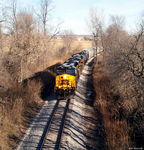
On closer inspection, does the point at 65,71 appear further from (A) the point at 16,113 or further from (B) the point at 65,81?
(A) the point at 16,113

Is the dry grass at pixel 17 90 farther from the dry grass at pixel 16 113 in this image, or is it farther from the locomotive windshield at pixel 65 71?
the locomotive windshield at pixel 65 71

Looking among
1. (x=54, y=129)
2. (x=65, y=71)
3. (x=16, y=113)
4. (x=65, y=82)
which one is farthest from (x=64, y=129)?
(x=65, y=71)

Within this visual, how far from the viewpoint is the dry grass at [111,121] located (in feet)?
28.6

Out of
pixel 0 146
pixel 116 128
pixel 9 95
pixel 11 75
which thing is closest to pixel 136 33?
pixel 116 128

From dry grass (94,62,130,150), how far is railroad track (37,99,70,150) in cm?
271

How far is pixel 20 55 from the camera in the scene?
21.9m

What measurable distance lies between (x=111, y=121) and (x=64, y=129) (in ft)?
10.1

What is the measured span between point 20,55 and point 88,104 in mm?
10664

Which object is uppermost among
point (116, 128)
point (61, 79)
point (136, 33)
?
point (136, 33)

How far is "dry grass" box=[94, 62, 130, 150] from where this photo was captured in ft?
28.6

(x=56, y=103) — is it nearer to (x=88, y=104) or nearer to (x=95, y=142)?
(x=88, y=104)

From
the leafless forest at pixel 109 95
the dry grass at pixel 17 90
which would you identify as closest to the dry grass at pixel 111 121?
the leafless forest at pixel 109 95

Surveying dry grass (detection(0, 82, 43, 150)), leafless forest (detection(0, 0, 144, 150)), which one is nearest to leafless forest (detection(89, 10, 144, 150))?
leafless forest (detection(0, 0, 144, 150))

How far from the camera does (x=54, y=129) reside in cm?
1132
